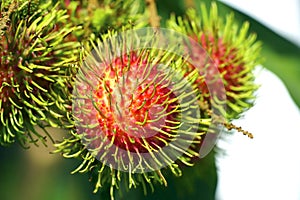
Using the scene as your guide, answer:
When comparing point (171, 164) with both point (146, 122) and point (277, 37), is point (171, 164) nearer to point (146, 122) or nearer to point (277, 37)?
point (146, 122)

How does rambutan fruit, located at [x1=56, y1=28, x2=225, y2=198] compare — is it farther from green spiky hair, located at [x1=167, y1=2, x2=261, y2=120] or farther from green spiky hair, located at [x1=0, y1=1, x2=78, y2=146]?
green spiky hair, located at [x1=167, y1=2, x2=261, y2=120]

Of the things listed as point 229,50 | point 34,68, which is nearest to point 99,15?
point 34,68

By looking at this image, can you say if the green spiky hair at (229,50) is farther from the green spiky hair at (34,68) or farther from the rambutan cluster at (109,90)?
the green spiky hair at (34,68)

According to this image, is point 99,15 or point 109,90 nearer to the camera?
point 109,90

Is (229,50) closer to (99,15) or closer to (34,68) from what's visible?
(99,15)

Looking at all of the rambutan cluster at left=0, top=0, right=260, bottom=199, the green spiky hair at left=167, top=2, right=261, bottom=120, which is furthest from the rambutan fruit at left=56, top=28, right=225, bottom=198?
the green spiky hair at left=167, top=2, right=261, bottom=120
